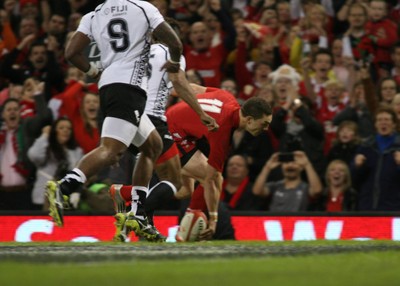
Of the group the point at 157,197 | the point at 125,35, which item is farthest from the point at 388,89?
the point at 125,35

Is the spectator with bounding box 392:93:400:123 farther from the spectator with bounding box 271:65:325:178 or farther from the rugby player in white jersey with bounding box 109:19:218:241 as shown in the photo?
the rugby player in white jersey with bounding box 109:19:218:241

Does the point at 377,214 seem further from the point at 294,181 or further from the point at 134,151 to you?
the point at 134,151

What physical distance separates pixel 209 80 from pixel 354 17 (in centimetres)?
227

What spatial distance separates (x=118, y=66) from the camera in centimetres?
1011

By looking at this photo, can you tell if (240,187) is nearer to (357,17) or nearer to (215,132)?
(215,132)

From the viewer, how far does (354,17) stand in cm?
1606

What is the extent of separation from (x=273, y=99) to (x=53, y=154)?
117 inches

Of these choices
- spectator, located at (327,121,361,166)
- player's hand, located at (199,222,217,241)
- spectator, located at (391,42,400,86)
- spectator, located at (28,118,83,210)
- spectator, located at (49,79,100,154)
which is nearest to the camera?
player's hand, located at (199,222,217,241)

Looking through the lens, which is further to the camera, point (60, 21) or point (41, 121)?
point (60, 21)

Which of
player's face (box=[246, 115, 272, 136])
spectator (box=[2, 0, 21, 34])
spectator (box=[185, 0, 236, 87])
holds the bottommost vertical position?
player's face (box=[246, 115, 272, 136])

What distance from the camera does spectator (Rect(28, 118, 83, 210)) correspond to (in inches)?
555

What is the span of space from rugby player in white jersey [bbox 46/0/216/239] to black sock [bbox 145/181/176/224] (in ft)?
2.38

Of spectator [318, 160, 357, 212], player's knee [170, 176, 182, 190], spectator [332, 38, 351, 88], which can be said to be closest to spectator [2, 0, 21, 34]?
spectator [332, 38, 351, 88]

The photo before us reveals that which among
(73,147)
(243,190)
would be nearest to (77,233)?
(73,147)
